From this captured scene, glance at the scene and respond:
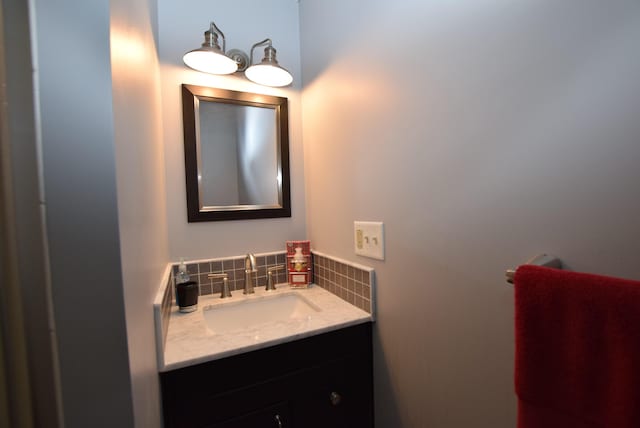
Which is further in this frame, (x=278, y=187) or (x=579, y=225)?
(x=278, y=187)

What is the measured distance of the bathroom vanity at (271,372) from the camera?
32.8 inches

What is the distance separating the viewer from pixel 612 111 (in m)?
0.46

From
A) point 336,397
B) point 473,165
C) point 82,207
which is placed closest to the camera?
point 82,207

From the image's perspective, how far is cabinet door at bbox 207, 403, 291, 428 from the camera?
875 millimetres

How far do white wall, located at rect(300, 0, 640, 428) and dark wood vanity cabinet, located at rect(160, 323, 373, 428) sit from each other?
98 mm

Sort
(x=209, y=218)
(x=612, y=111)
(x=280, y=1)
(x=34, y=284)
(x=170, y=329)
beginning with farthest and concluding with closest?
(x=280, y=1), (x=209, y=218), (x=170, y=329), (x=612, y=111), (x=34, y=284)

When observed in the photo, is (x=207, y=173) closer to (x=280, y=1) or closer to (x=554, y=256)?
(x=280, y=1)

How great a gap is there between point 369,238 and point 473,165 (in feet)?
1.58

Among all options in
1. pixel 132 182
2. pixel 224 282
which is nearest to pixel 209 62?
pixel 132 182

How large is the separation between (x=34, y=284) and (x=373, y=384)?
→ 1.12 meters

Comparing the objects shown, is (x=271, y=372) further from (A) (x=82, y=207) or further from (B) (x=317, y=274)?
(A) (x=82, y=207)

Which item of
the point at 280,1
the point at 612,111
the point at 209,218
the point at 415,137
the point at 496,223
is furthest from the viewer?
the point at 280,1

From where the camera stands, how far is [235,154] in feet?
4.52

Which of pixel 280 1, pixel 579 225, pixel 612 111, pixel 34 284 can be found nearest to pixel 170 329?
pixel 34 284
